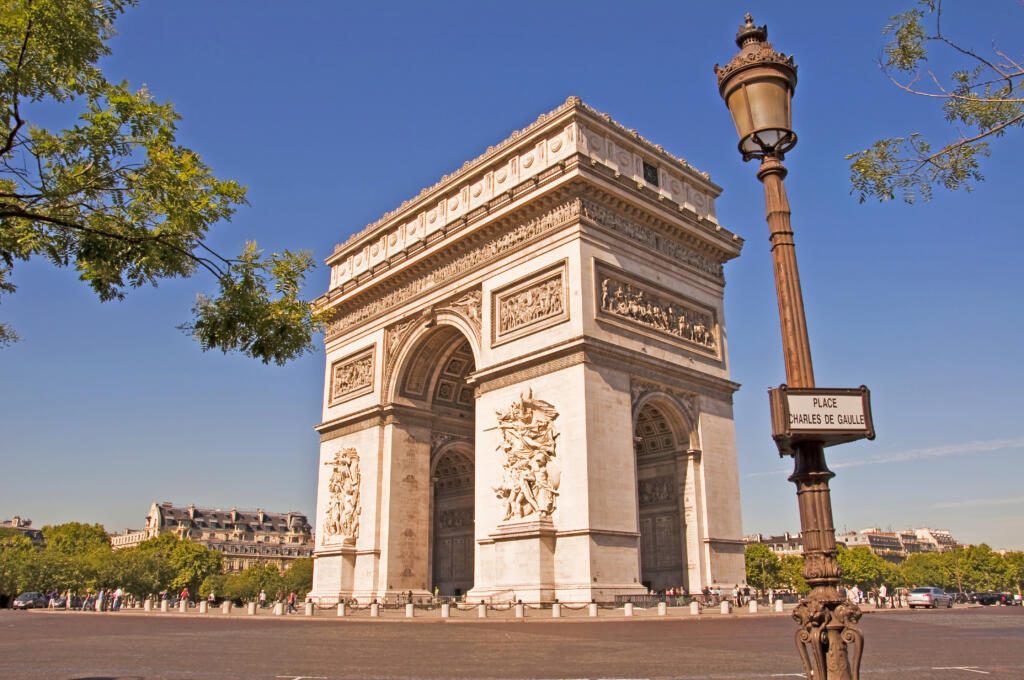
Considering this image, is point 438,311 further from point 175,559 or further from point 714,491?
point 175,559

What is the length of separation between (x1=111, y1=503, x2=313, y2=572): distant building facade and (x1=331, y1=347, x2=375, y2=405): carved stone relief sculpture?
281 feet

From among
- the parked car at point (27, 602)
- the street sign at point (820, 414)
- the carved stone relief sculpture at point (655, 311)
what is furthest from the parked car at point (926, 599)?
the parked car at point (27, 602)

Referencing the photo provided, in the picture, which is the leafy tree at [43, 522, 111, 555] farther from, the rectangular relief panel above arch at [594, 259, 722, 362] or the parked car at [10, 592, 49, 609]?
the rectangular relief panel above arch at [594, 259, 722, 362]

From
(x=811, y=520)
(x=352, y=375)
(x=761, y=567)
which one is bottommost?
(x=761, y=567)

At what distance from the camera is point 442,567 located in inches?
1492

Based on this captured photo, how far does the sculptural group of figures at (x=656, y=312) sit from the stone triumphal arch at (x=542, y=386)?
0.08m

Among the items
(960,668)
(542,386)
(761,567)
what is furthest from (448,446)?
(761,567)

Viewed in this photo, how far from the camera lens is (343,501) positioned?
114ft

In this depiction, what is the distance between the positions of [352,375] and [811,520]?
33.7 metres

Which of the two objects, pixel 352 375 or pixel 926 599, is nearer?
pixel 352 375

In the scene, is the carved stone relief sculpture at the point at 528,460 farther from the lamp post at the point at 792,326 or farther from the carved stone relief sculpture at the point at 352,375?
the lamp post at the point at 792,326

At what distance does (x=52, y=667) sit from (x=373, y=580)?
71.6 feet

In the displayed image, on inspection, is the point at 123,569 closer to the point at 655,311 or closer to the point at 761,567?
the point at 761,567

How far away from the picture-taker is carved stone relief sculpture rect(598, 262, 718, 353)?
2792 centimetres
